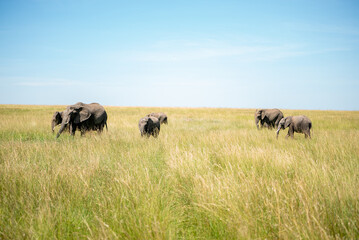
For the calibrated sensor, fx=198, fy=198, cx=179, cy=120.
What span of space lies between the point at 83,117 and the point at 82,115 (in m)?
0.11

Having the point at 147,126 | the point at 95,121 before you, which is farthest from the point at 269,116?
the point at 95,121

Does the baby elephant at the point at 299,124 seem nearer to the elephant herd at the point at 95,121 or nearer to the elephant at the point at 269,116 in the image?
the elephant herd at the point at 95,121

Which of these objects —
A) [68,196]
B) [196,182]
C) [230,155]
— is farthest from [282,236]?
[230,155]

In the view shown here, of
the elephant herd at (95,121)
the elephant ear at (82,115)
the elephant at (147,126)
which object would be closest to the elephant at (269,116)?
the elephant herd at (95,121)

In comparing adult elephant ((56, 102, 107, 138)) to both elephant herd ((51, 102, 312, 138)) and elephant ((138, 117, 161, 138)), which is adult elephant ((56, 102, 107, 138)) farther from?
elephant ((138, 117, 161, 138))

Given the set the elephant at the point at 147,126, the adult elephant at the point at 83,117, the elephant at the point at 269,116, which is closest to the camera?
the adult elephant at the point at 83,117

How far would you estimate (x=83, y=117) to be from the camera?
31.7 feet

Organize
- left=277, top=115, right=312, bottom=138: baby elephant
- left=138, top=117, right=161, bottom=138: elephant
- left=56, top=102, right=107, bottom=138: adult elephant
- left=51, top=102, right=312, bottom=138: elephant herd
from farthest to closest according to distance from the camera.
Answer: left=277, top=115, right=312, bottom=138: baby elephant, left=138, top=117, right=161, bottom=138: elephant, left=51, top=102, right=312, bottom=138: elephant herd, left=56, top=102, right=107, bottom=138: adult elephant

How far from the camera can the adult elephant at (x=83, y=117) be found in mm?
9156

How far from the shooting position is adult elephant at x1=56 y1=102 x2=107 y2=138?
30.0ft

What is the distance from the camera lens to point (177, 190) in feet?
9.16

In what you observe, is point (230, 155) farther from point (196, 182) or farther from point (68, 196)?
point (68, 196)

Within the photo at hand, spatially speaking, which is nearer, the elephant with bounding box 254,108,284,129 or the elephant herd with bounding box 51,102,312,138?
the elephant herd with bounding box 51,102,312,138

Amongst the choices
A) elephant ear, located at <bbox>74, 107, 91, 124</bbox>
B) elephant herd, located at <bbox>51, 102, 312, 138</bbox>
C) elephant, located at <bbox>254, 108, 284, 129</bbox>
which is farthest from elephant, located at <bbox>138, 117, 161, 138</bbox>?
elephant, located at <bbox>254, 108, 284, 129</bbox>
